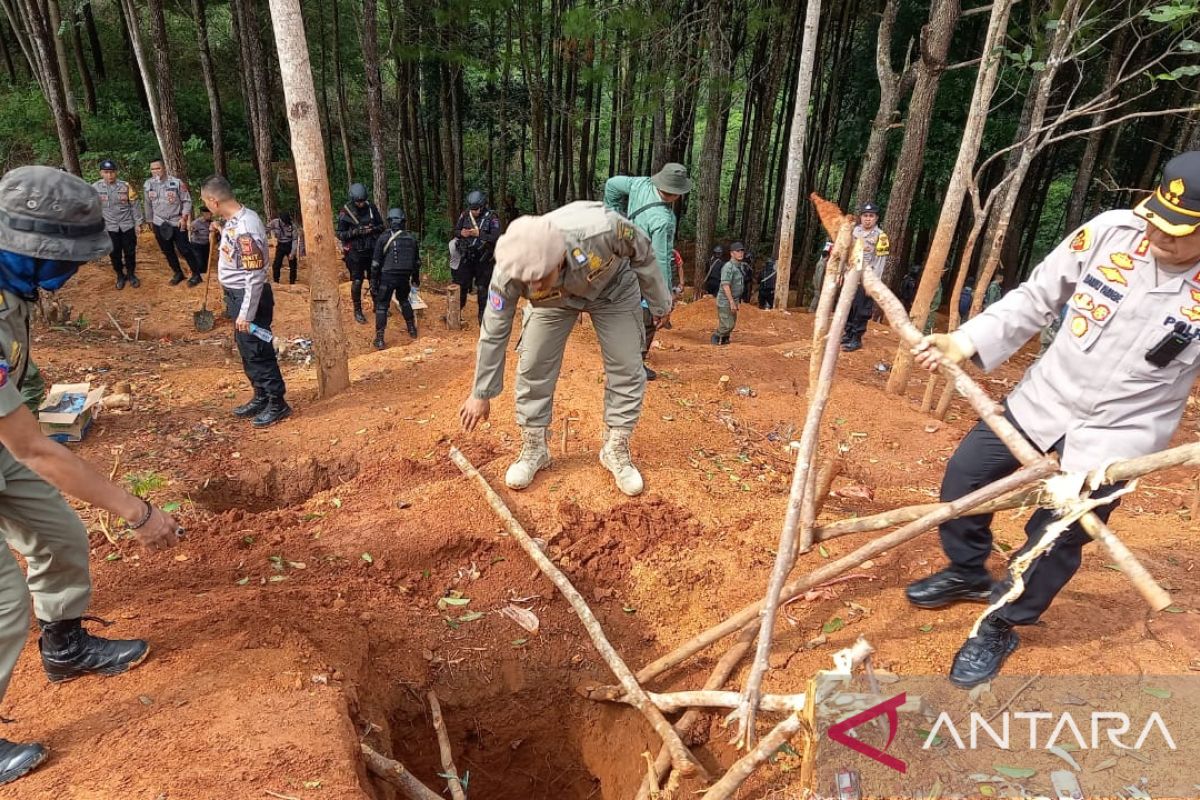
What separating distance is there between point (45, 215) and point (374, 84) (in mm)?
11388

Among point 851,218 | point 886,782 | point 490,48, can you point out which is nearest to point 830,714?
point 886,782

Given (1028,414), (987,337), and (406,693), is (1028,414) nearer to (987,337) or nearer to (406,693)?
(987,337)

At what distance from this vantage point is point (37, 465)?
2070 millimetres

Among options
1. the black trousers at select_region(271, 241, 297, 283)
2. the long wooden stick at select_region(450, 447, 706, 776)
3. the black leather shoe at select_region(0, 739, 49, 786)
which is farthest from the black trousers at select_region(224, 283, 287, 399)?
the black trousers at select_region(271, 241, 297, 283)

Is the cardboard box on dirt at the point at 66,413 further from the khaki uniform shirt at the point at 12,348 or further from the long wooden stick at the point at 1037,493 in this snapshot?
the long wooden stick at the point at 1037,493

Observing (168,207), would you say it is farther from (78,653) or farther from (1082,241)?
(1082,241)

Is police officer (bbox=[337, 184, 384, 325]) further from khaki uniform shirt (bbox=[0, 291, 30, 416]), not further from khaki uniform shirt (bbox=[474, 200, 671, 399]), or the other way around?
khaki uniform shirt (bbox=[0, 291, 30, 416])

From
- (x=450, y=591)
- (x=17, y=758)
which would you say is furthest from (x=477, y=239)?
→ (x=17, y=758)

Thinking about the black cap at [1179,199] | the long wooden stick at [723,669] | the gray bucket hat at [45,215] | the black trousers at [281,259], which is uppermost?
the black cap at [1179,199]

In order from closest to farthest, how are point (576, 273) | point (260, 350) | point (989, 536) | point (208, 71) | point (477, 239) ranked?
point (989, 536), point (576, 273), point (260, 350), point (477, 239), point (208, 71)

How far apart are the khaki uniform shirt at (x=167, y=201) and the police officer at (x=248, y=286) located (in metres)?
5.16

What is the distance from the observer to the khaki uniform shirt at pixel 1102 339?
2195mm

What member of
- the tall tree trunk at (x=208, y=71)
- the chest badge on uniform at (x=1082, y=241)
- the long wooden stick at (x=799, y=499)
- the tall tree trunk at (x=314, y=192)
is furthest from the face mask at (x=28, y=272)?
the tall tree trunk at (x=208, y=71)

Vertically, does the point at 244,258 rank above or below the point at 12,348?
below
